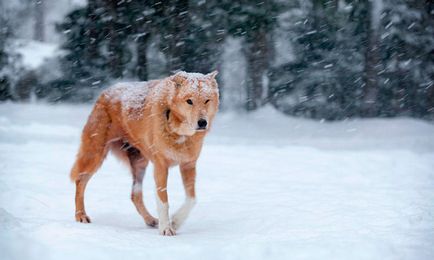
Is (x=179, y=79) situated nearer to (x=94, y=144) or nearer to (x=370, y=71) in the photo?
(x=94, y=144)

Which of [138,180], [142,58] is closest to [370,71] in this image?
[142,58]

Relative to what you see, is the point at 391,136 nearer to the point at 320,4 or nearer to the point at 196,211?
the point at 320,4

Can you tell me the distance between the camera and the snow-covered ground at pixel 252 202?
3.76 metres

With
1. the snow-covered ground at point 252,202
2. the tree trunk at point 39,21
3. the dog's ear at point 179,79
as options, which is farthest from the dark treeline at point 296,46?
the dog's ear at point 179,79

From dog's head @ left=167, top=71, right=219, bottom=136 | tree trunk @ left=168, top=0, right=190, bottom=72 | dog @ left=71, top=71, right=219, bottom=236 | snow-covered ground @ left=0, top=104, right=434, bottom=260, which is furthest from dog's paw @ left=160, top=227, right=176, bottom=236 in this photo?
tree trunk @ left=168, top=0, right=190, bottom=72

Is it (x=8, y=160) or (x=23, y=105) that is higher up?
(x=8, y=160)

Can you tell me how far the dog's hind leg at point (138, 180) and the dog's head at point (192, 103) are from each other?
Answer: 1.21 metres

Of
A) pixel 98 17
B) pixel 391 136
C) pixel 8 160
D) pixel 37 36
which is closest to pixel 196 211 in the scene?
pixel 8 160

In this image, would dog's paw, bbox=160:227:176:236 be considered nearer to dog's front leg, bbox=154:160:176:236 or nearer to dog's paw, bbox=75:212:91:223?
dog's front leg, bbox=154:160:176:236

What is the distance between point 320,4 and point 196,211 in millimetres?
12325

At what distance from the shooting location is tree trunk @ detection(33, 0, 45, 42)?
65.9 feet

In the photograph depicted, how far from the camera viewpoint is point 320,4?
16594 millimetres

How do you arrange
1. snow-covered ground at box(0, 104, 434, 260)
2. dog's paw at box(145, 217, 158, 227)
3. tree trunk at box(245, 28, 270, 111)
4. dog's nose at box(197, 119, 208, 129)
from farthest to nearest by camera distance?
1. tree trunk at box(245, 28, 270, 111)
2. dog's paw at box(145, 217, 158, 227)
3. dog's nose at box(197, 119, 208, 129)
4. snow-covered ground at box(0, 104, 434, 260)

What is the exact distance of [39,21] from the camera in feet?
66.7
